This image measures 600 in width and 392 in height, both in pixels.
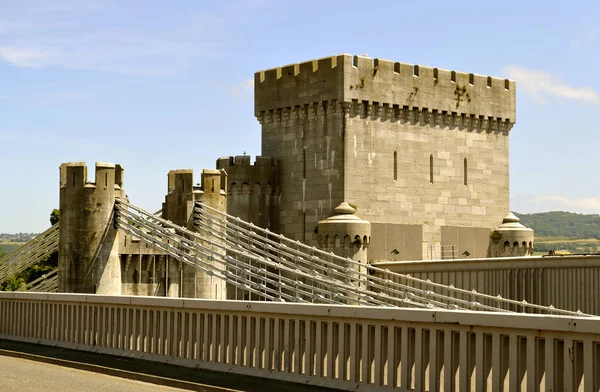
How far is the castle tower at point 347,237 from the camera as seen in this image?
3903 centimetres

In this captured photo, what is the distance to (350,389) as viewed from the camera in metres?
15.6

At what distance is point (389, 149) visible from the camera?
4353cm

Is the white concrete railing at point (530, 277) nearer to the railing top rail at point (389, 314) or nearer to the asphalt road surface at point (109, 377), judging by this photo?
the railing top rail at point (389, 314)

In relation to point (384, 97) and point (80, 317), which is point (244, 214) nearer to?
point (384, 97)

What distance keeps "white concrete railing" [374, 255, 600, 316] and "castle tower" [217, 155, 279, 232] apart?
7.44 meters

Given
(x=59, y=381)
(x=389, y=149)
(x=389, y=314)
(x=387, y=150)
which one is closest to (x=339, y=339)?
(x=389, y=314)

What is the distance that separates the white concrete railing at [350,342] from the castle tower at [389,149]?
831 inches

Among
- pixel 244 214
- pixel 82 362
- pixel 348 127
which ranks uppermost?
pixel 348 127

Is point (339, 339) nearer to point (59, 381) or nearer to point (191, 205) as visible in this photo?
point (59, 381)

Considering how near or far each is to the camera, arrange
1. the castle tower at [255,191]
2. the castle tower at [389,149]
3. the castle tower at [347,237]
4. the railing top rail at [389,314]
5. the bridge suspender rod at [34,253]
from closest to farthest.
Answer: the railing top rail at [389,314] → the castle tower at [347,237] → the castle tower at [389,149] → the bridge suspender rod at [34,253] → the castle tower at [255,191]

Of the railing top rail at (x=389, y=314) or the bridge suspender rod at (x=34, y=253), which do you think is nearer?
the railing top rail at (x=389, y=314)

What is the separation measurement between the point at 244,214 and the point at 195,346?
83.4ft

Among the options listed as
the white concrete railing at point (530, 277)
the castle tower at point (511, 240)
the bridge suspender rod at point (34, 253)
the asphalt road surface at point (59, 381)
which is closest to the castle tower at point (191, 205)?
the bridge suspender rod at point (34, 253)

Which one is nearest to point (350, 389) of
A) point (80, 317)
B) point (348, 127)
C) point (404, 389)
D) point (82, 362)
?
point (404, 389)
